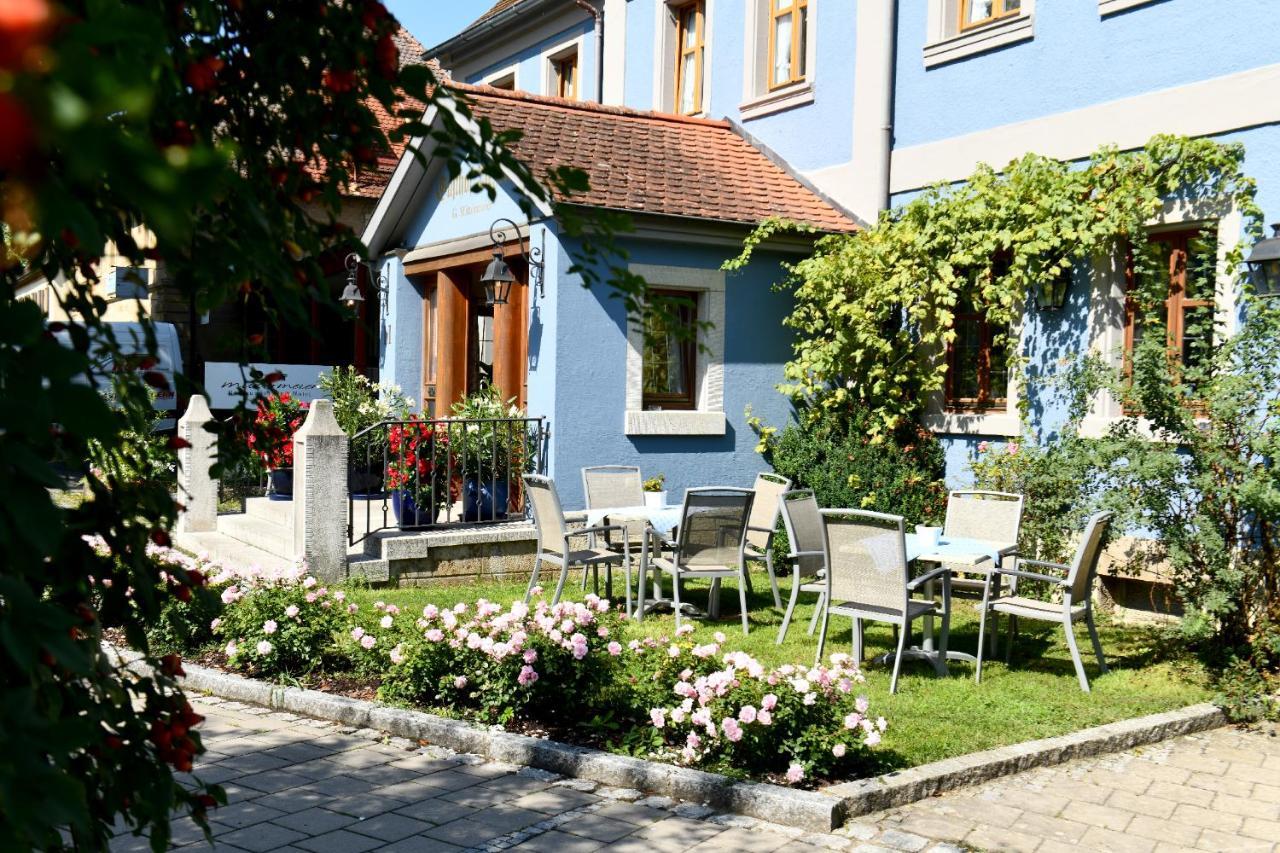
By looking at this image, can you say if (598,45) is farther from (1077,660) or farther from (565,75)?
(1077,660)

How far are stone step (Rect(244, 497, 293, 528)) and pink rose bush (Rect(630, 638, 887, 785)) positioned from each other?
6.28 meters

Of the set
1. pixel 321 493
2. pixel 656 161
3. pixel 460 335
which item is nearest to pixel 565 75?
pixel 460 335

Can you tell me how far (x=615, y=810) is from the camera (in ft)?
16.4

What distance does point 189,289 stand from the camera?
208 centimetres

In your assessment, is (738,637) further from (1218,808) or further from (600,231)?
(600,231)

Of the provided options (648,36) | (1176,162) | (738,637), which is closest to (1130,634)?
(738,637)

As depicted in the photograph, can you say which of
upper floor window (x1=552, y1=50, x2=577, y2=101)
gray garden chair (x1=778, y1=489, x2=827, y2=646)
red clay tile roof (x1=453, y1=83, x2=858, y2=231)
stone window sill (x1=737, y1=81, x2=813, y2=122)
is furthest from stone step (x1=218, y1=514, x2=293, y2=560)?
upper floor window (x1=552, y1=50, x2=577, y2=101)

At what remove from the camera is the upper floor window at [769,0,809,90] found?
523 inches

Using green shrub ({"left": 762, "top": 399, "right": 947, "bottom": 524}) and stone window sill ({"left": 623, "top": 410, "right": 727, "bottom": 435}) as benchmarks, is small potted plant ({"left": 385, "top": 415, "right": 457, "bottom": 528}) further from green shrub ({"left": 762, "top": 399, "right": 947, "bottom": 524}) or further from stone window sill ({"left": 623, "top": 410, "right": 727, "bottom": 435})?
green shrub ({"left": 762, "top": 399, "right": 947, "bottom": 524})

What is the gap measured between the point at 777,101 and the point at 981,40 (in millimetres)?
3045

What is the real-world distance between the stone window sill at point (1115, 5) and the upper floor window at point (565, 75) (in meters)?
9.51

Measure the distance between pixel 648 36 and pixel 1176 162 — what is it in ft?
27.4

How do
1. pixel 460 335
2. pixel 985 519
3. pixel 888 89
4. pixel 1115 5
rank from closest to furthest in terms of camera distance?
pixel 985 519
pixel 1115 5
pixel 888 89
pixel 460 335

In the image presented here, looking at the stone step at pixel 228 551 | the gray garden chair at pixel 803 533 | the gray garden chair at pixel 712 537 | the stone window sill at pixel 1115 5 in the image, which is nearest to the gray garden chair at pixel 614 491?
the gray garden chair at pixel 712 537
